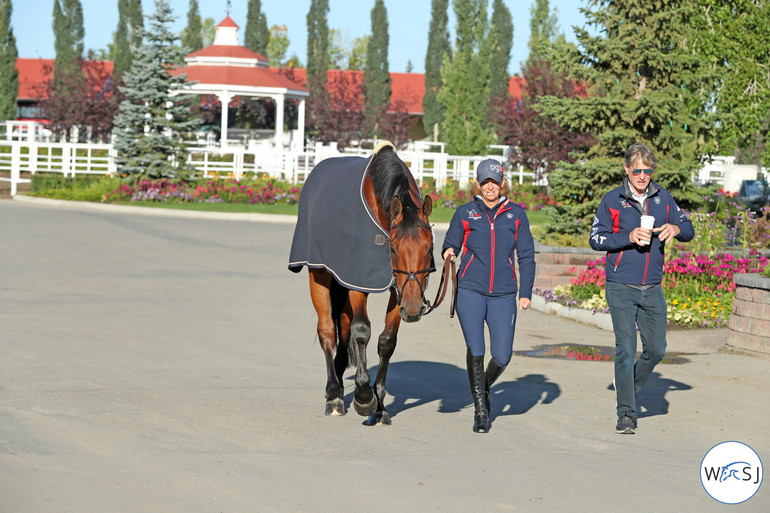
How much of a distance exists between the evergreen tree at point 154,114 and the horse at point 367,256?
90.5 ft

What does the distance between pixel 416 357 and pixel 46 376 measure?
3478mm

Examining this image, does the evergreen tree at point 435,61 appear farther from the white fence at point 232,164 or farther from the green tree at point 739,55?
the green tree at point 739,55

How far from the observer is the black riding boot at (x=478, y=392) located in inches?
299

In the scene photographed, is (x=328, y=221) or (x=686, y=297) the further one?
(x=686, y=297)

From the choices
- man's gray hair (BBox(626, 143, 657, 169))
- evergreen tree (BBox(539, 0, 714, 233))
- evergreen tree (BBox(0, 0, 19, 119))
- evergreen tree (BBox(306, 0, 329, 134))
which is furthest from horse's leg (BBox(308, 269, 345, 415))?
evergreen tree (BBox(0, 0, 19, 119))

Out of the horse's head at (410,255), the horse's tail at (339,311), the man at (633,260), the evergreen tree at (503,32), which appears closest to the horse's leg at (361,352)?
the horse's tail at (339,311)

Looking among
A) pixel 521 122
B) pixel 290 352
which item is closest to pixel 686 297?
pixel 290 352

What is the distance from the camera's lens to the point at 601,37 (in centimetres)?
1752

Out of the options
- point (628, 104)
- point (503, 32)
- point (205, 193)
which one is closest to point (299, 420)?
point (628, 104)

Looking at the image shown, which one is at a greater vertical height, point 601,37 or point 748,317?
point 601,37

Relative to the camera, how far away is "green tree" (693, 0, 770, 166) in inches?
807

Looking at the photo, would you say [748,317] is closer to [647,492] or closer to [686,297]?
[686,297]

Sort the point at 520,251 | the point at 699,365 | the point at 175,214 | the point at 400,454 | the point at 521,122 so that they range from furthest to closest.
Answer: the point at 521,122, the point at 175,214, the point at 699,365, the point at 520,251, the point at 400,454

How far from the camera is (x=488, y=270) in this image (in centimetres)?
771
